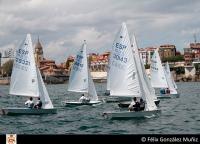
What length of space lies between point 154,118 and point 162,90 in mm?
36538

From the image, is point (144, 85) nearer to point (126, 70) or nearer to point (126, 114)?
point (126, 70)

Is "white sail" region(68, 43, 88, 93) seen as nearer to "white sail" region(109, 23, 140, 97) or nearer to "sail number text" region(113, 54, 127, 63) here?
"white sail" region(109, 23, 140, 97)

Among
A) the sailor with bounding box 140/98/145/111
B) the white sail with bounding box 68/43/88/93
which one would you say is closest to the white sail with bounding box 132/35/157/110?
the sailor with bounding box 140/98/145/111

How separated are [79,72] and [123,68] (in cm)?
1693

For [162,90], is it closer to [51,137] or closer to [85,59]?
[85,59]

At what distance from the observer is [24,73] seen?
120ft

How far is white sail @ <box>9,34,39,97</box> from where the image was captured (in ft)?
119

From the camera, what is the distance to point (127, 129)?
2427 centimetres

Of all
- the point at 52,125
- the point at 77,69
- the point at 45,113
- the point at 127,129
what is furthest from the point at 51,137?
the point at 77,69

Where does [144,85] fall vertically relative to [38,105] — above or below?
above

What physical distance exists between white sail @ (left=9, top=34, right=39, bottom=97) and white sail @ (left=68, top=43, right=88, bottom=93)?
12527 millimetres

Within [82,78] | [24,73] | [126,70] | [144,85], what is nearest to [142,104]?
[144,85]

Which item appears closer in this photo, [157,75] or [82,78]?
[82,78]

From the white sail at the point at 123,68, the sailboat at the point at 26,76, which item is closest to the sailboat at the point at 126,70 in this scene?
the white sail at the point at 123,68
